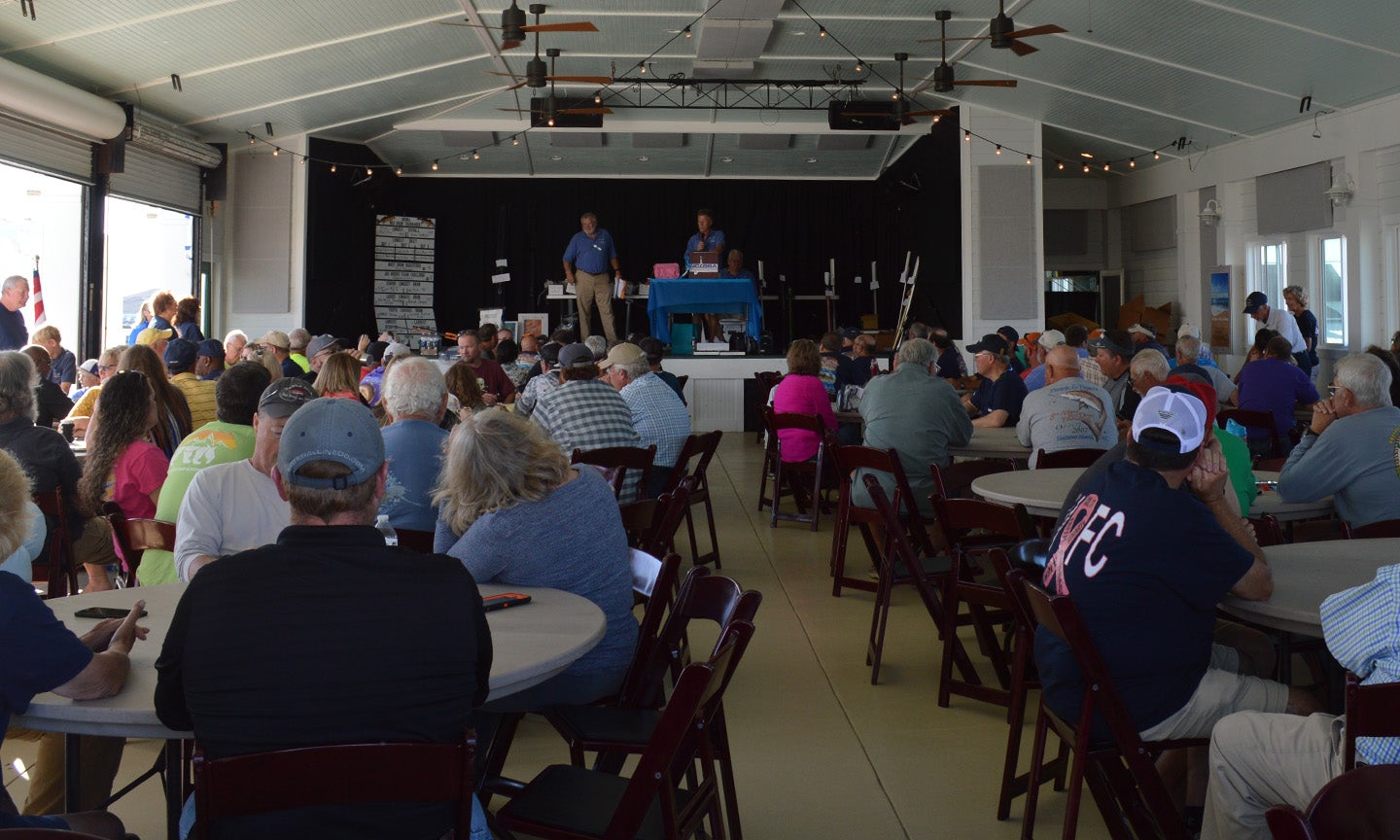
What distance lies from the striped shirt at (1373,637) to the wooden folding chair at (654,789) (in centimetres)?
104

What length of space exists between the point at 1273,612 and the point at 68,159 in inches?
456

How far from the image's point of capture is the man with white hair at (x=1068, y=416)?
5.37 meters

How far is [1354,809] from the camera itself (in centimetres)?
139

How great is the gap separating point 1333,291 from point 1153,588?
1224cm

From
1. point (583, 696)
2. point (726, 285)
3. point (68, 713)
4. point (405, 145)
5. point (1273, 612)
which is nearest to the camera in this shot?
point (68, 713)

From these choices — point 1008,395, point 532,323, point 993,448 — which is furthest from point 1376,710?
point 532,323

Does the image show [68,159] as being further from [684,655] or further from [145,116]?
[684,655]

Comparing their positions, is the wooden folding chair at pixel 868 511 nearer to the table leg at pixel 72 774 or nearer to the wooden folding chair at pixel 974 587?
the wooden folding chair at pixel 974 587

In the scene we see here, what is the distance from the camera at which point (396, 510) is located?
151 inches

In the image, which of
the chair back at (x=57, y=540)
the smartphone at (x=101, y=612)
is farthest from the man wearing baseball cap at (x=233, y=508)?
the chair back at (x=57, y=540)

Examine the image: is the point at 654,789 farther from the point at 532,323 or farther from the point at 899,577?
the point at 532,323

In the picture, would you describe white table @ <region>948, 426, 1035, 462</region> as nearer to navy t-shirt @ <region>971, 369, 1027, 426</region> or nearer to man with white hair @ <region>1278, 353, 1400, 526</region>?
navy t-shirt @ <region>971, 369, 1027, 426</region>

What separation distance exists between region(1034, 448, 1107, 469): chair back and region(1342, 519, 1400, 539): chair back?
4.15 ft

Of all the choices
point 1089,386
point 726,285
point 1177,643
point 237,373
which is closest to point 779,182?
point 726,285
